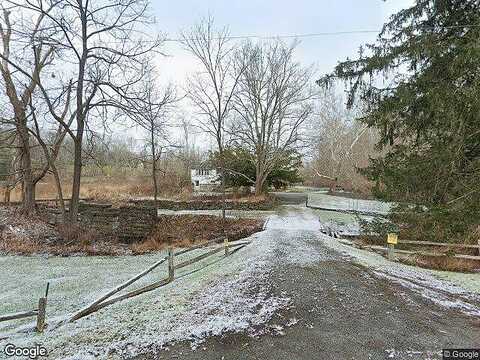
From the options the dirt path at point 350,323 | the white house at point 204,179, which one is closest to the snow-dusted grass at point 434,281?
the dirt path at point 350,323

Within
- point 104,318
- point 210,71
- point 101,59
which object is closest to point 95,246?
point 101,59

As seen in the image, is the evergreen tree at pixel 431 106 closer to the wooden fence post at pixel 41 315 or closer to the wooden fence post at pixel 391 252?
the wooden fence post at pixel 391 252

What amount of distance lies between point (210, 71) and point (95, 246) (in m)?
10.8

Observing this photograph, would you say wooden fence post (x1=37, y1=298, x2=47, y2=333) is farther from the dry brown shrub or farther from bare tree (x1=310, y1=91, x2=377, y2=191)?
bare tree (x1=310, y1=91, x2=377, y2=191)

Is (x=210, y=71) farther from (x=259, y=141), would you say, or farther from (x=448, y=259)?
(x=448, y=259)

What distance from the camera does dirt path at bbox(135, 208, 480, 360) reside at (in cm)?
363

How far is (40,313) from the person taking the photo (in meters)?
4.18

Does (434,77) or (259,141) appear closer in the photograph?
(434,77)

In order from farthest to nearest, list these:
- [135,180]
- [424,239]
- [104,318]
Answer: [135,180] → [424,239] → [104,318]

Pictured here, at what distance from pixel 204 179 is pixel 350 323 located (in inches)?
919

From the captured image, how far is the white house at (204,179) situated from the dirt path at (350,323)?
19197mm

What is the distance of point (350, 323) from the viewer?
14.3 ft

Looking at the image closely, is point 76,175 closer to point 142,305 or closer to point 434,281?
point 142,305

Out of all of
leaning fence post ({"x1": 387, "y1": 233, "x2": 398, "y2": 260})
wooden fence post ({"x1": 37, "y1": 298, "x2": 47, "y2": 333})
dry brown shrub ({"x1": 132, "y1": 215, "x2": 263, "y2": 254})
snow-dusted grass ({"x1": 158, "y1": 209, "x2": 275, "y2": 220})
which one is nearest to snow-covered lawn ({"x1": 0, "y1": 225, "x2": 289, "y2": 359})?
wooden fence post ({"x1": 37, "y1": 298, "x2": 47, "y2": 333})
